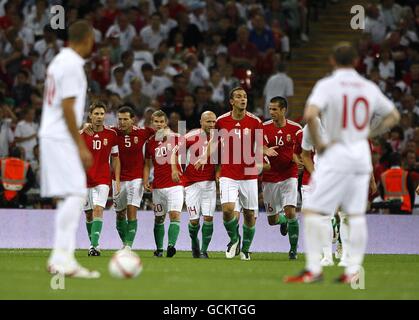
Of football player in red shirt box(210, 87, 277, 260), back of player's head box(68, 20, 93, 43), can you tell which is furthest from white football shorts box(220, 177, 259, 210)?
back of player's head box(68, 20, 93, 43)

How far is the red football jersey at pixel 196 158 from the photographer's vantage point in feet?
58.6

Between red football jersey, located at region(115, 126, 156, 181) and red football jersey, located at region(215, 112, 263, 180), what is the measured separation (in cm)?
140

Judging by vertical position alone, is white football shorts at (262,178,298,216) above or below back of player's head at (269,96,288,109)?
below

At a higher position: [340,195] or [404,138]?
[404,138]

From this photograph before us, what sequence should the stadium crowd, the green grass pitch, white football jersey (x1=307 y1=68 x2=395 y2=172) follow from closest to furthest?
the green grass pitch < white football jersey (x1=307 y1=68 x2=395 y2=172) < the stadium crowd

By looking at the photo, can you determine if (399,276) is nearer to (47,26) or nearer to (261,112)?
(261,112)

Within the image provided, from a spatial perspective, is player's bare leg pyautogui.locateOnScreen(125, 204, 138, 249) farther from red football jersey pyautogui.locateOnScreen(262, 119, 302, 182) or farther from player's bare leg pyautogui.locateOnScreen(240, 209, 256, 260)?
red football jersey pyautogui.locateOnScreen(262, 119, 302, 182)

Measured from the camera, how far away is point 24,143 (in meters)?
22.8

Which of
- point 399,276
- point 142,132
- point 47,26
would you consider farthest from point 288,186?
point 47,26

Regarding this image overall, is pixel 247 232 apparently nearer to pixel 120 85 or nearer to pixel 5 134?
pixel 5 134

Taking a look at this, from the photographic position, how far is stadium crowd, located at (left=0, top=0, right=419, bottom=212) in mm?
23328

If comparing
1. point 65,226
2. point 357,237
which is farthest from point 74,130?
point 357,237

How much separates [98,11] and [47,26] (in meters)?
1.64

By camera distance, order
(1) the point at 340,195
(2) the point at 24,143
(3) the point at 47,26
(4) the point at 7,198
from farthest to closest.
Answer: (3) the point at 47,26 → (2) the point at 24,143 → (4) the point at 7,198 → (1) the point at 340,195
